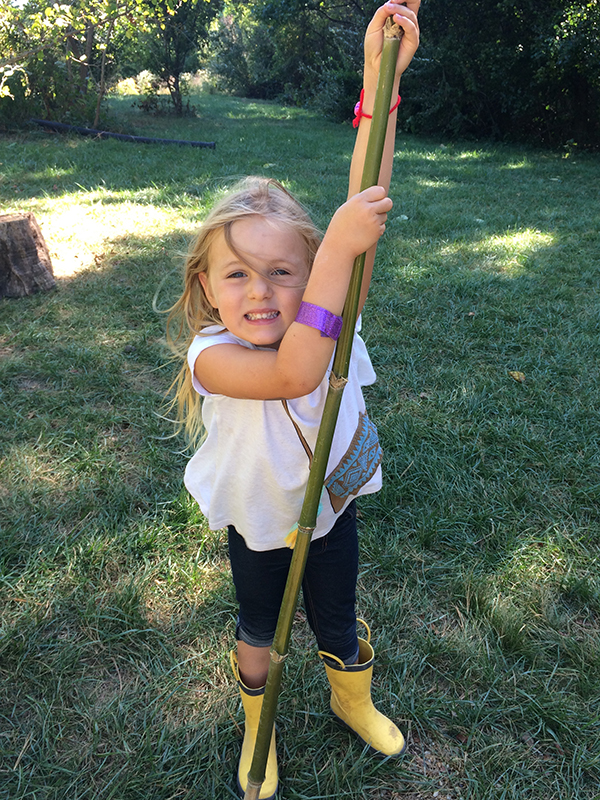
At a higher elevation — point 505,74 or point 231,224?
point 505,74

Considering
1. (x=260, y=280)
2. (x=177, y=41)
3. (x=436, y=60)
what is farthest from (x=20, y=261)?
(x=177, y=41)

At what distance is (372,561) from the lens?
89.2 inches

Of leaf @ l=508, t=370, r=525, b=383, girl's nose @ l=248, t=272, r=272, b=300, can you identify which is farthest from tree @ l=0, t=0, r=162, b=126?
girl's nose @ l=248, t=272, r=272, b=300

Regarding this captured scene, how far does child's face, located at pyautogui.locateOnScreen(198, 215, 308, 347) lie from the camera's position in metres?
1.21

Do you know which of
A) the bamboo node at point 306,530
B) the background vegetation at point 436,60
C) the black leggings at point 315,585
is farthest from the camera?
the background vegetation at point 436,60

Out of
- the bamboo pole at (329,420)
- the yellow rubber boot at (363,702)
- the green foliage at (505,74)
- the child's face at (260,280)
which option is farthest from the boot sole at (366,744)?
the green foliage at (505,74)

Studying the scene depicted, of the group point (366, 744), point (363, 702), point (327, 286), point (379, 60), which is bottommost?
point (366, 744)

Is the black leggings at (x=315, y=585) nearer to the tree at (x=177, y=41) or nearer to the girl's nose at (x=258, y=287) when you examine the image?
the girl's nose at (x=258, y=287)

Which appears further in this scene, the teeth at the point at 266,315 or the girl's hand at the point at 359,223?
the teeth at the point at 266,315

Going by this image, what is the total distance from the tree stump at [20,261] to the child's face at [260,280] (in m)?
3.55

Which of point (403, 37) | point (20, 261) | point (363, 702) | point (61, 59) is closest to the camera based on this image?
point (403, 37)

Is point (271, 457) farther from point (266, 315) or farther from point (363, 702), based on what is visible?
point (363, 702)

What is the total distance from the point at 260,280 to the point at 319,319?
0.27 m

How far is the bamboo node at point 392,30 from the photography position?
0.91m
